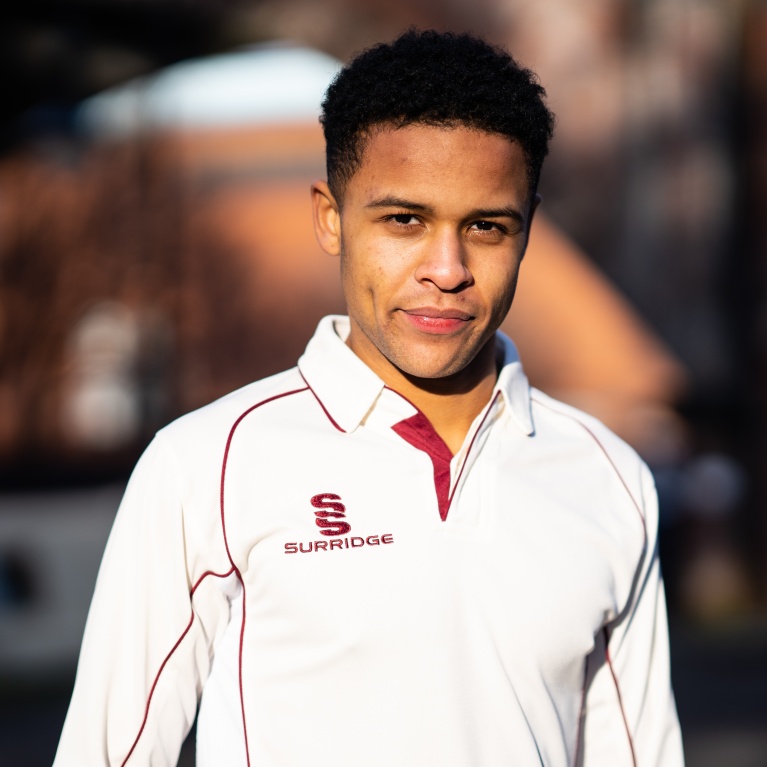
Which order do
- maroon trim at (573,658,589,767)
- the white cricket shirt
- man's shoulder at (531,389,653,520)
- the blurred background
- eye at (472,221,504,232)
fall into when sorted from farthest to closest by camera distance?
the blurred background, man's shoulder at (531,389,653,520), maroon trim at (573,658,589,767), eye at (472,221,504,232), the white cricket shirt

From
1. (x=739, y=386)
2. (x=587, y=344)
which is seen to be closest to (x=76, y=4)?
(x=739, y=386)

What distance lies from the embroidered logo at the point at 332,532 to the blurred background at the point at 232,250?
5023 mm

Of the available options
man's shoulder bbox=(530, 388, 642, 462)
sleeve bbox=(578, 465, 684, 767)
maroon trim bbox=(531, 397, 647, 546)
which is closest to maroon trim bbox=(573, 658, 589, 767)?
sleeve bbox=(578, 465, 684, 767)

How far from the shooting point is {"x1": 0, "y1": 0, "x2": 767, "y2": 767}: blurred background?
24.4 feet

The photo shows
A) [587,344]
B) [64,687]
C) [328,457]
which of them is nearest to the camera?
[328,457]

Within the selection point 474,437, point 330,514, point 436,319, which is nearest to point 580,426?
point 474,437

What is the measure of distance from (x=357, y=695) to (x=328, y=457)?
369mm

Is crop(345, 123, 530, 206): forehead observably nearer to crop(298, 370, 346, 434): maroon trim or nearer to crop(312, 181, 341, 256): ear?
crop(312, 181, 341, 256): ear

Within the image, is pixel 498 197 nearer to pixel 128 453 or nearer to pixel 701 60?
pixel 701 60

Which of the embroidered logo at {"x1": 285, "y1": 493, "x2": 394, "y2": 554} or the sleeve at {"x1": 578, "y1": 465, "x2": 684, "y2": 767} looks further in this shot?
the sleeve at {"x1": 578, "y1": 465, "x2": 684, "y2": 767}

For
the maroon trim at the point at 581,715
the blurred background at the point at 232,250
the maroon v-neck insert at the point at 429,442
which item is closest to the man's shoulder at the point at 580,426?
the maroon v-neck insert at the point at 429,442

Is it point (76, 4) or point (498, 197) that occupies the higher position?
point (76, 4)

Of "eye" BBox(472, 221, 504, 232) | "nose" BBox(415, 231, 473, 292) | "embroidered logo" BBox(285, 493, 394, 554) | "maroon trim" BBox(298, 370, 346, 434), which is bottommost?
"embroidered logo" BBox(285, 493, 394, 554)

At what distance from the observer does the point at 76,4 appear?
691cm
